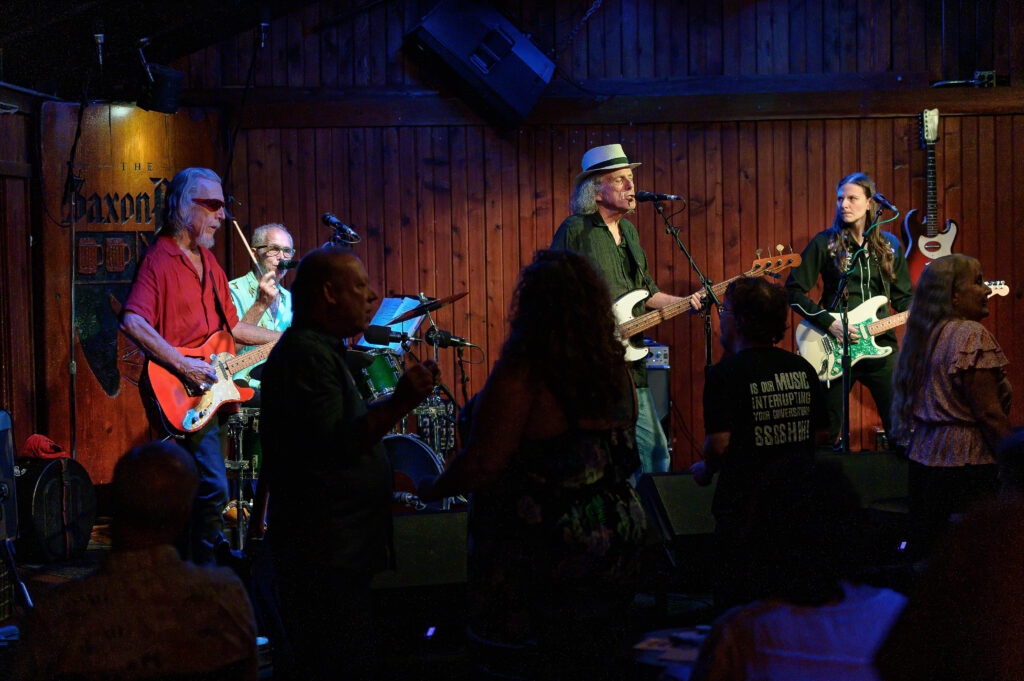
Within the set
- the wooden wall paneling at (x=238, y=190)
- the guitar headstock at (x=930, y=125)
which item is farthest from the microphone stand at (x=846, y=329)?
the wooden wall paneling at (x=238, y=190)

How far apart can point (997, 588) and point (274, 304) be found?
17.7ft

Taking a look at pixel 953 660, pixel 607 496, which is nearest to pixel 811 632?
pixel 953 660

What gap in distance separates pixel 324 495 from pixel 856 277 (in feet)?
16.1

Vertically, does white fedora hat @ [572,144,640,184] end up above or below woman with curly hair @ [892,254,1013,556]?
above

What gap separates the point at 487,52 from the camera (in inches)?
292

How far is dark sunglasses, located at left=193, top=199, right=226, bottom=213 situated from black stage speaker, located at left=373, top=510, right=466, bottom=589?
6.07 feet

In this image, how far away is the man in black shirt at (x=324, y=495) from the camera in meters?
2.60

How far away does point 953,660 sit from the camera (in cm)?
173

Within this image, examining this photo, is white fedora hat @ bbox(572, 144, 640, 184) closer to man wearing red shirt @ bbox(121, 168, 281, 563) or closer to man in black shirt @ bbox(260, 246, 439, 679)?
man wearing red shirt @ bbox(121, 168, 281, 563)

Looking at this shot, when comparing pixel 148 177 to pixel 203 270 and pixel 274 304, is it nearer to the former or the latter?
pixel 274 304

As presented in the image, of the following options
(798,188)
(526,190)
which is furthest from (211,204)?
(798,188)

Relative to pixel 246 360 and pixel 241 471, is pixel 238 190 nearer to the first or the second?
pixel 241 471

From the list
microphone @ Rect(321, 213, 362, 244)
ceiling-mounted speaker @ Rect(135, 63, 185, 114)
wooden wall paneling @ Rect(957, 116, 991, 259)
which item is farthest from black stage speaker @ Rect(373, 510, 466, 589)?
wooden wall paneling @ Rect(957, 116, 991, 259)

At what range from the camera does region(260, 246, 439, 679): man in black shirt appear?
2.60 metres
